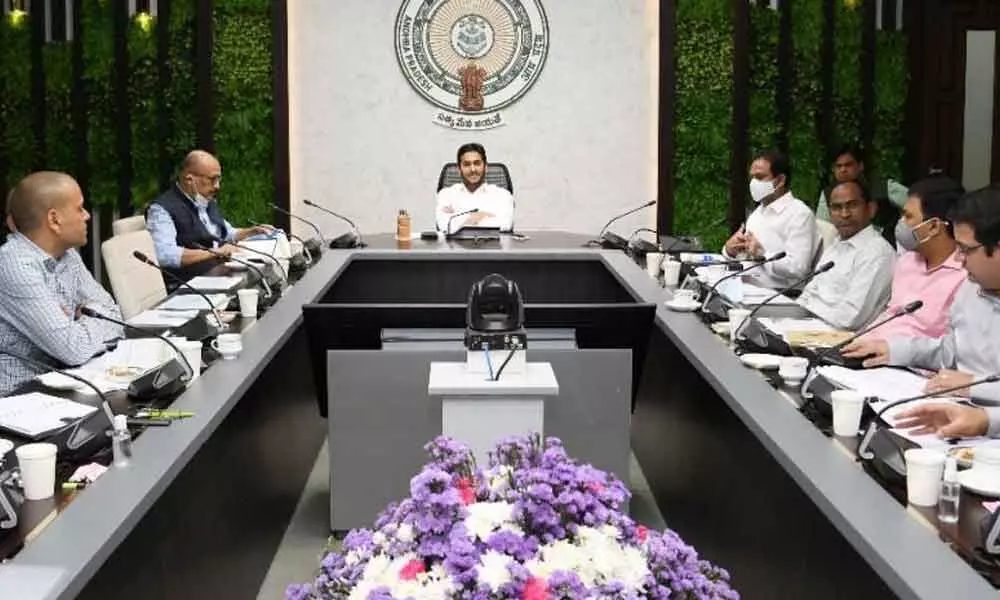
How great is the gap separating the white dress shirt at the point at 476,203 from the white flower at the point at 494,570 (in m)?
6.13

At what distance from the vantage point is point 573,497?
1.58 meters

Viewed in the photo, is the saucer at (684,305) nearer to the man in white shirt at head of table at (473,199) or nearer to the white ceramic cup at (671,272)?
the white ceramic cup at (671,272)

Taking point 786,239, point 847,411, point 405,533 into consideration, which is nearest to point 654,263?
point 786,239

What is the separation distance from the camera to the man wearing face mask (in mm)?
6188

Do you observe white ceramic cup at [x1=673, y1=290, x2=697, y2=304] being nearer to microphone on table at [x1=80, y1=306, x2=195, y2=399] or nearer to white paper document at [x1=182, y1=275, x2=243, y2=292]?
white paper document at [x1=182, y1=275, x2=243, y2=292]

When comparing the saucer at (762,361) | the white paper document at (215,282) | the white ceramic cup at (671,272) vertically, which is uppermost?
the white ceramic cup at (671,272)

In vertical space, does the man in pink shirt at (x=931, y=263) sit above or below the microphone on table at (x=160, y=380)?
above

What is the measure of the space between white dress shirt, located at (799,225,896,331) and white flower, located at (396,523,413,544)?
3505 mm

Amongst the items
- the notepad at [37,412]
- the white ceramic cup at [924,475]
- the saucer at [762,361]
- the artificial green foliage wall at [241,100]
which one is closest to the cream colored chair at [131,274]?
the notepad at [37,412]

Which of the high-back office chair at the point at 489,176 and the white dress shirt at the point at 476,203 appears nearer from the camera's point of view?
the white dress shirt at the point at 476,203

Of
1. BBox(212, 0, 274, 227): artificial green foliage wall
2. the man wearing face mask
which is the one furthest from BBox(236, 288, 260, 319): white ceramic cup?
BBox(212, 0, 274, 227): artificial green foliage wall

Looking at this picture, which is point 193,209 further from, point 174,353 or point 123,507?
point 123,507

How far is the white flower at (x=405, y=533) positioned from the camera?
156cm

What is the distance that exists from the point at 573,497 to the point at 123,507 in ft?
3.89
